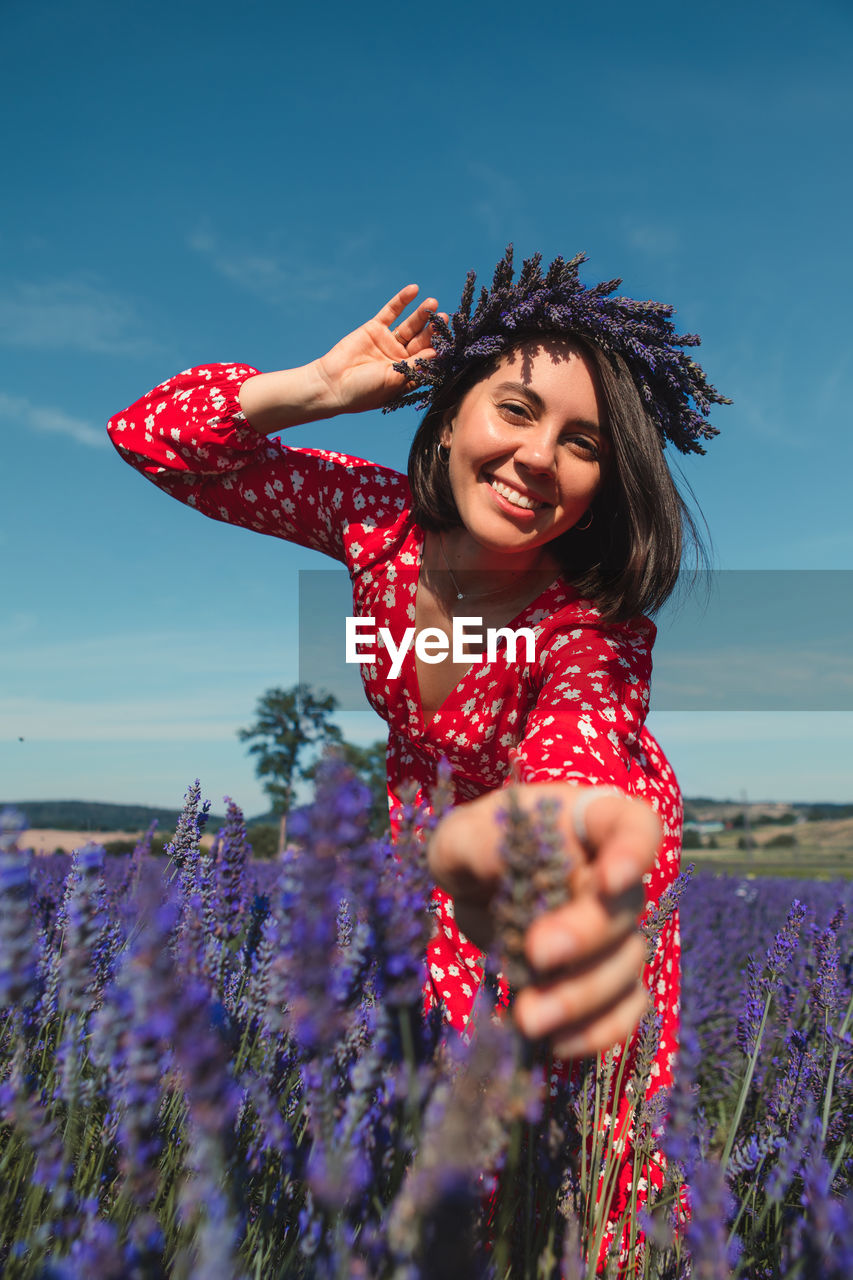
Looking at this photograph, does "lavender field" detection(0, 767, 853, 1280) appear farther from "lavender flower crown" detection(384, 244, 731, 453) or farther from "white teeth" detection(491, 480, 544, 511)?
"lavender flower crown" detection(384, 244, 731, 453)

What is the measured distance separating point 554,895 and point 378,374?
6.65 feet

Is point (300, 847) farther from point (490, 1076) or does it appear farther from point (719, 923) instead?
point (719, 923)

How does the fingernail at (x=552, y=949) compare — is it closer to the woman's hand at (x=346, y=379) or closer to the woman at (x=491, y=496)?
the woman at (x=491, y=496)

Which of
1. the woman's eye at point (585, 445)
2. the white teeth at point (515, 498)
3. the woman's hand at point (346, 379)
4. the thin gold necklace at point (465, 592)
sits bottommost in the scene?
the thin gold necklace at point (465, 592)

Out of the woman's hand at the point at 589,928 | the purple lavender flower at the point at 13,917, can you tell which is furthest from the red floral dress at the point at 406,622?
the purple lavender flower at the point at 13,917

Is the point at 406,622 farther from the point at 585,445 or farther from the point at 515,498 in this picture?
the point at 585,445

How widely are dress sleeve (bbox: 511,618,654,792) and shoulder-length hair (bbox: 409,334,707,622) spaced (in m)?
0.15

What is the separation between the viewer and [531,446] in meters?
2.04

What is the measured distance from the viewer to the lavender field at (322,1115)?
620mm

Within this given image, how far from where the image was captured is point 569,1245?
84 cm

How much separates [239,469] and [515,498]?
0.91m

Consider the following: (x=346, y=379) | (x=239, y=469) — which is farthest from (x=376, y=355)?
(x=239, y=469)

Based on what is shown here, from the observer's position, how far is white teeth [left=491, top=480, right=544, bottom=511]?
6.88 ft

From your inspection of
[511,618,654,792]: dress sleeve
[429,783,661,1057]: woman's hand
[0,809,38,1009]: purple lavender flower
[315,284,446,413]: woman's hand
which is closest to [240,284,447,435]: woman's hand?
[315,284,446,413]: woman's hand
